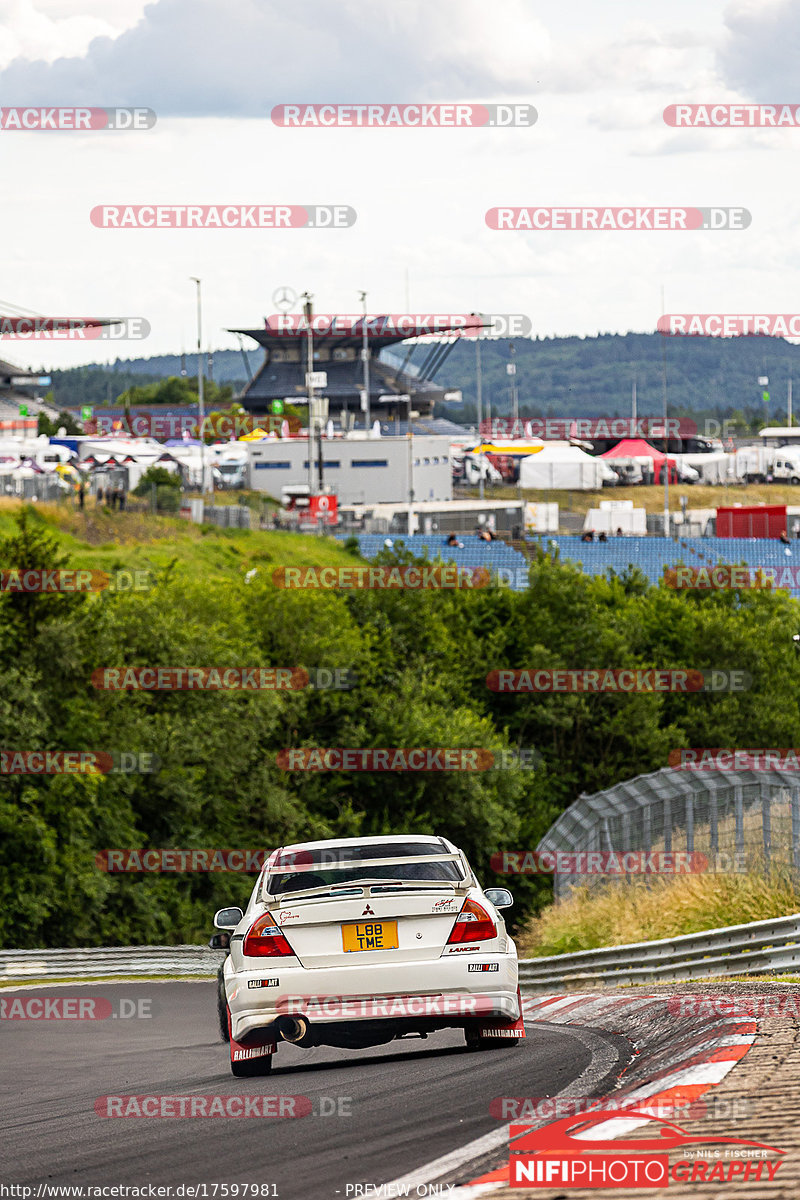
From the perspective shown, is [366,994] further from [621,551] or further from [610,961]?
[621,551]

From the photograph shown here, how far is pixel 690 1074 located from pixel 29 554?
1309 inches

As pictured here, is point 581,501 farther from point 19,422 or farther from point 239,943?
point 239,943

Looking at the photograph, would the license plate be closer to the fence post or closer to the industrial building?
the fence post

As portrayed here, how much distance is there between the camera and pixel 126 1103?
26.4ft

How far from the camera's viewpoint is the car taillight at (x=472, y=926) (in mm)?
8703

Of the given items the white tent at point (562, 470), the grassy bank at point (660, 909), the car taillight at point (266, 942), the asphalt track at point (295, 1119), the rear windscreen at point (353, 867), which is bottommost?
the grassy bank at point (660, 909)

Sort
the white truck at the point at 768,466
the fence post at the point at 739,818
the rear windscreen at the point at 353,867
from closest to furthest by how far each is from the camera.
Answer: the rear windscreen at the point at 353,867 < the fence post at the point at 739,818 < the white truck at the point at 768,466

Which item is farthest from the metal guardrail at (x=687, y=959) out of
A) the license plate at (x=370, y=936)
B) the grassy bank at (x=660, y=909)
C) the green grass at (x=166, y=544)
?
the green grass at (x=166, y=544)

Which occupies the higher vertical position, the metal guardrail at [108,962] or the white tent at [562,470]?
the white tent at [562,470]

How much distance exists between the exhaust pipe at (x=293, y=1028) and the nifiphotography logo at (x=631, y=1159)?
A: 2.60 metres

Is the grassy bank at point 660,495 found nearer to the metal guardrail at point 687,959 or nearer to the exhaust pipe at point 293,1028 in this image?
the metal guardrail at point 687,959

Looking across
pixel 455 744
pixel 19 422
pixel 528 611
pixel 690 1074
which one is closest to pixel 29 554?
pixel 455 744

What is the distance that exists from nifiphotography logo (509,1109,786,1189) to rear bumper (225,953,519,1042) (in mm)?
2475

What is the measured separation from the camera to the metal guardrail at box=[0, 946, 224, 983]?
74.9 ft
